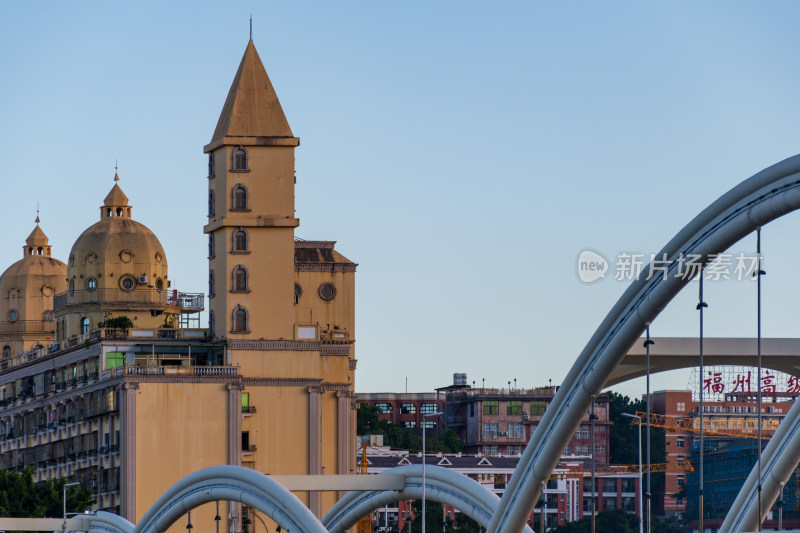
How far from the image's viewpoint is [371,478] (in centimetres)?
6266

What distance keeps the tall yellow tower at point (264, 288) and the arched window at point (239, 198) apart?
56 mm

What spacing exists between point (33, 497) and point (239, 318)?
14.8 m

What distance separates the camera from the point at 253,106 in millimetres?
106875

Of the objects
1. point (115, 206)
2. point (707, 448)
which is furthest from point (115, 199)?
point (707, 448)

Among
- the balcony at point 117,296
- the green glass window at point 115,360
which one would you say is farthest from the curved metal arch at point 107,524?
the balcony at point 117,296

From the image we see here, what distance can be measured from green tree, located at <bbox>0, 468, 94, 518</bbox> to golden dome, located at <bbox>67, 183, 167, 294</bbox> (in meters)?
17.8

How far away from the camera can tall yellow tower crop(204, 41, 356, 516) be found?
345ft

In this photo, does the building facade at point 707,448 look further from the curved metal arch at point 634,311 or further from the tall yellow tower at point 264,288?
the curved metal arch at point 634,311

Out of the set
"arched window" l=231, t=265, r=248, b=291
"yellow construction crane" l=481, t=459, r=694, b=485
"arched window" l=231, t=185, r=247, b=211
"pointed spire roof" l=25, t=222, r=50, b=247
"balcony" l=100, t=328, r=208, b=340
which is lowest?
"yellow construction crane" l=481, t=459, r=694, b=485

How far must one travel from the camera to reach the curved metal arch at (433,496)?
5759 cm

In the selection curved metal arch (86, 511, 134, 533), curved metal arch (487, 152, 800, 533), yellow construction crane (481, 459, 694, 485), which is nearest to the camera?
curved metal arch (487, 152, 800, 533)

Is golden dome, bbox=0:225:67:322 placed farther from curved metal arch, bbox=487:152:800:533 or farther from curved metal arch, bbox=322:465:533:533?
curved metal arch, bbox=487:152:800:533

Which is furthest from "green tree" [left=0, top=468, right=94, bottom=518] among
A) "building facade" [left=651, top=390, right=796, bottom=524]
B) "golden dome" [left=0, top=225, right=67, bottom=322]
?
"building facade" [left=651, top=390, right=796, bottom=524]

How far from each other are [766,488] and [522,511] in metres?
6.24
